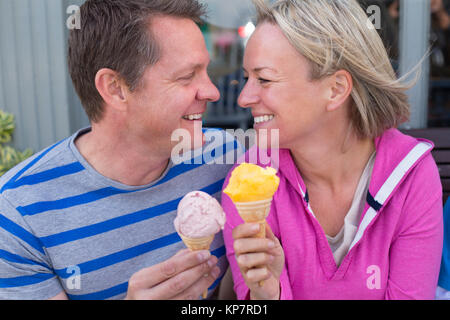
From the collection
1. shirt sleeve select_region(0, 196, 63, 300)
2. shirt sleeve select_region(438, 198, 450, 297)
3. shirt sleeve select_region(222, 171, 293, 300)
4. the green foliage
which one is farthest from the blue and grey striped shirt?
the green foliage

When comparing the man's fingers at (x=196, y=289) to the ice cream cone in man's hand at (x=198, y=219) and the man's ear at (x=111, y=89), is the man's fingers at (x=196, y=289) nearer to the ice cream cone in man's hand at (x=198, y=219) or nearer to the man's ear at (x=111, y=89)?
the ice cream cone in man's hand at (x=198, y=219)

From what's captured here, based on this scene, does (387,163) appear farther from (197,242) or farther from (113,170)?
(113,170)

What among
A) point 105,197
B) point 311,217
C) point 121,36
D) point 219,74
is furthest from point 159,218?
point 219,74

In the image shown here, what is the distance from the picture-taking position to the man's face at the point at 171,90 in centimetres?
183

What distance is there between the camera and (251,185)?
1.38m

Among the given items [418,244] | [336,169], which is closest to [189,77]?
[336,169]

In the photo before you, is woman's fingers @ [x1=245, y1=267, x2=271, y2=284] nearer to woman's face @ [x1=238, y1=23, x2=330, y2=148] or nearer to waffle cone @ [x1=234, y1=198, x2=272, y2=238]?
waffle cone @ [x1=234, y1=198, x2=272, y2=238]

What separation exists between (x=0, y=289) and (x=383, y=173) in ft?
5.41

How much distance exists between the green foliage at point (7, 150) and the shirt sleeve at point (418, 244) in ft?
8.49

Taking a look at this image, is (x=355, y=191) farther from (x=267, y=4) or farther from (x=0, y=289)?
(x=0, y=289)

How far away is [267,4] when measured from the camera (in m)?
1.85

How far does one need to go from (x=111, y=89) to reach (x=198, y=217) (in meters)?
0.82

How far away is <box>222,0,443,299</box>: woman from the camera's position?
5.69 ft

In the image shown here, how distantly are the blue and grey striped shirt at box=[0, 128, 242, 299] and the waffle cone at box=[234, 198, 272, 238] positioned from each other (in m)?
0.59
